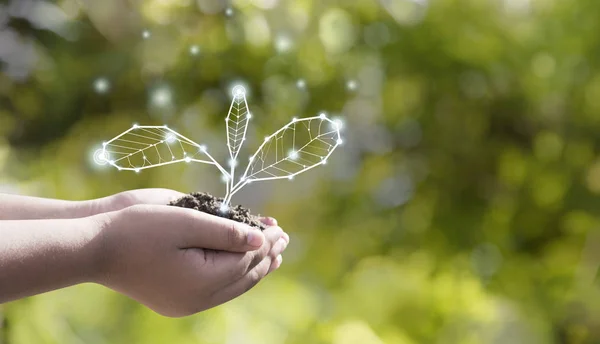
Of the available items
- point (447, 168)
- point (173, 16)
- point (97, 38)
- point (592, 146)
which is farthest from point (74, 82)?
point (592, 146)

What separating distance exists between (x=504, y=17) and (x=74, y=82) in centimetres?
62

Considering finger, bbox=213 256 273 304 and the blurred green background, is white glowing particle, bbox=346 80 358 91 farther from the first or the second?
finger, bbox=213 256 273 304

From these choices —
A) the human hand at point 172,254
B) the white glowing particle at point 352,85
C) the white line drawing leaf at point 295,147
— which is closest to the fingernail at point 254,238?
the human hand at point 172,254

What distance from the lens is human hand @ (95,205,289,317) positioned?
1.24ft

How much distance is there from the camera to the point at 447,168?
0.89m

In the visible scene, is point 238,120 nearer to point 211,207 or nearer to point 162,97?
point 211,207

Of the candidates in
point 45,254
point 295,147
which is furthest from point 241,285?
point 295,147

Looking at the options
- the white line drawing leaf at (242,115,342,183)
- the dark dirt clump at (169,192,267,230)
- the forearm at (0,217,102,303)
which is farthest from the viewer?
the white line drawing leaf at (242,115,342,183)

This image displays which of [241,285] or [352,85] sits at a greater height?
[352,85]

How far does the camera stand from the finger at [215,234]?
0.38 m

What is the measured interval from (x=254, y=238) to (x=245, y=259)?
3 centimetres

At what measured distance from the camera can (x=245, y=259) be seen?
1.33 feet

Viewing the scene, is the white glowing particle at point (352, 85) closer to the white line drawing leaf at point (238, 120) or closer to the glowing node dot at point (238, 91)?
the white line drawing leaf at point (238, 120)

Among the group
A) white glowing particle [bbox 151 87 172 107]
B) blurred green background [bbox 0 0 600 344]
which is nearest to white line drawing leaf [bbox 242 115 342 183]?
blurred green background [bbox 0 0 600 344]
